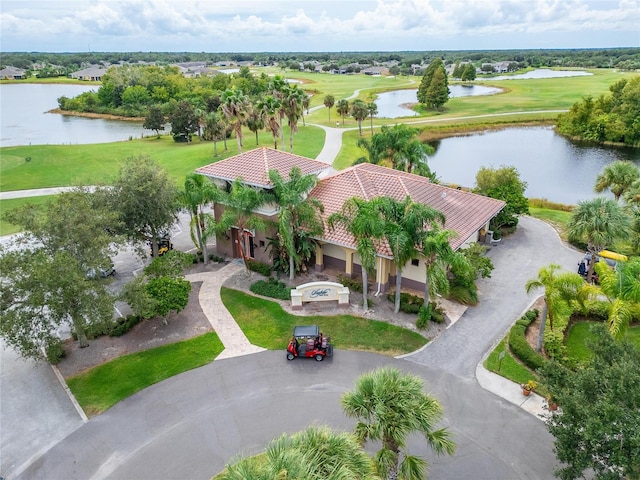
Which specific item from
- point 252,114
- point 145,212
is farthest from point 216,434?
point 252,114

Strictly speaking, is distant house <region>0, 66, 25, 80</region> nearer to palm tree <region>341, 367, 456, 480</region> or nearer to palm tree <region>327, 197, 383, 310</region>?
palm tree <region>327, 197, 383, 310</region>

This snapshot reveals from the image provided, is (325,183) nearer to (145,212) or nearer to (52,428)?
(145,212)

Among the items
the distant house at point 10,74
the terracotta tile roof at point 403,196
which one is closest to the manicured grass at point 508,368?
the terracotta tile roof at point 403,196

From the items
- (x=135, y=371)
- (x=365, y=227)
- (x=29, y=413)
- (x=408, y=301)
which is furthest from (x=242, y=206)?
(x=29, y=413)

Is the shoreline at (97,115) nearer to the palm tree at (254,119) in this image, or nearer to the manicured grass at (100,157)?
the manicured grass at (100,157)

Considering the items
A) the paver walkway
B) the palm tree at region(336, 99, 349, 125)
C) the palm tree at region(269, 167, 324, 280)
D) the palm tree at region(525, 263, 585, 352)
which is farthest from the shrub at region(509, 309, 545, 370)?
the palm tree at region(336, 99, 349, 125)

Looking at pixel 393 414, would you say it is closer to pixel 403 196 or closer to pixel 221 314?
pixel 221 314
